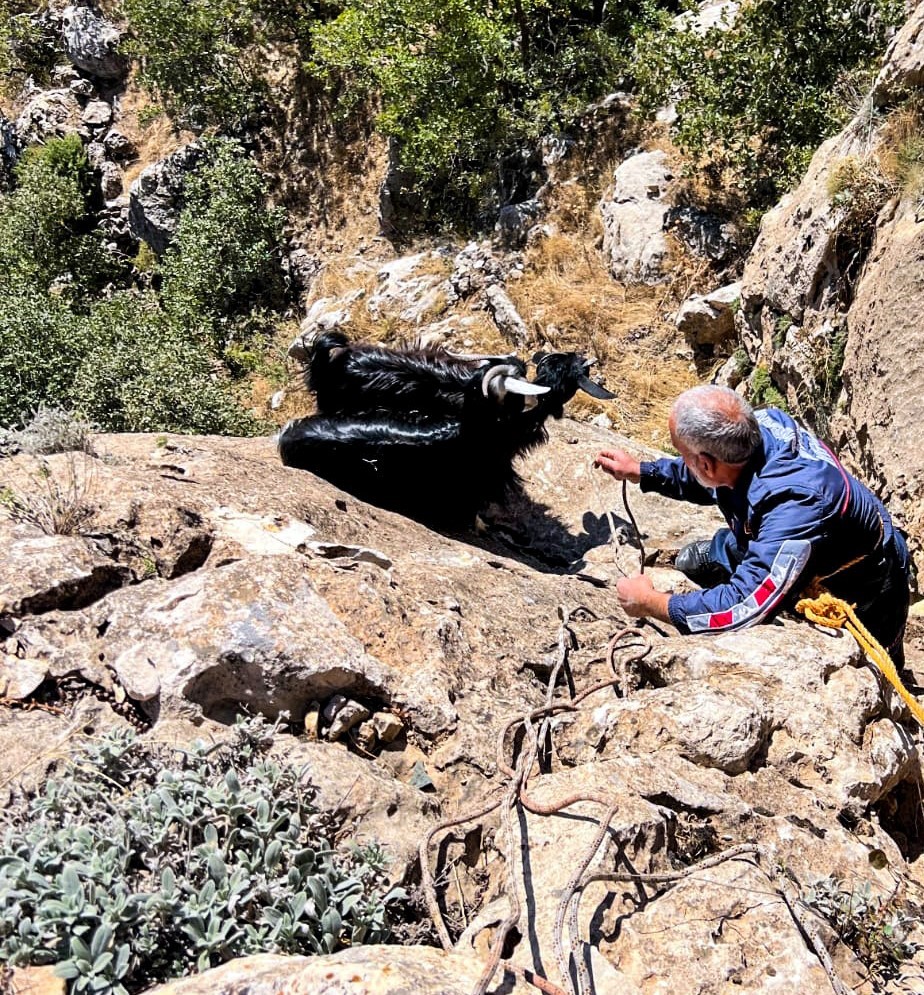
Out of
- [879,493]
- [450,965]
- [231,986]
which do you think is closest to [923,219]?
[879,493]

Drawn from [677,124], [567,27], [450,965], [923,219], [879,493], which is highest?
[567,27]

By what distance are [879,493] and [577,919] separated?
11.3ft

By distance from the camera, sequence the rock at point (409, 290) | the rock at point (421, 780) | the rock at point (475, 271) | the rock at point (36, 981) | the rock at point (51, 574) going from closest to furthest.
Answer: the rock at point (36, 981) → the rock at point (421, 780) → the rock at point (51, 574) → the rock at point (475, 271) → the rock at point (409, 290)

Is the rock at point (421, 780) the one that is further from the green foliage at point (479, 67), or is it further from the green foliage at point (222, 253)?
the green foliage at point (222, 253)

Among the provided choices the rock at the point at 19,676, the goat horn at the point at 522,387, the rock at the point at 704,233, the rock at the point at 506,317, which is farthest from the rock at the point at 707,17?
the rock at the point at 19,676

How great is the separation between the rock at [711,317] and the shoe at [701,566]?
14.3 feet

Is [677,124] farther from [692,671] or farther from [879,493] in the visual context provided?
[692,671]

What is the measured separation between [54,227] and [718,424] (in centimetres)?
1511

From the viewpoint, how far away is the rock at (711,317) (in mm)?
7711

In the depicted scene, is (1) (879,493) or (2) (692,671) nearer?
Answer: (2) (692,671)

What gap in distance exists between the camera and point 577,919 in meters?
1.75

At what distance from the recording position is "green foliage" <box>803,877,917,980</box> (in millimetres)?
1879

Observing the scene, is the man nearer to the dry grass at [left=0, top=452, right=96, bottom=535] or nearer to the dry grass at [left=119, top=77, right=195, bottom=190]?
the dry grass at [left=0, top=452, right=96, bottom=535]

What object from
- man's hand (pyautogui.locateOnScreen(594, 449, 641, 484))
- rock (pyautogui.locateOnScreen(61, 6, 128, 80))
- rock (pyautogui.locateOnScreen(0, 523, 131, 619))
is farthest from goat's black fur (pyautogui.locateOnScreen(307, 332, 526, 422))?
rock (pyautogui.locateOnScreen(61, 6, 128, 80))
